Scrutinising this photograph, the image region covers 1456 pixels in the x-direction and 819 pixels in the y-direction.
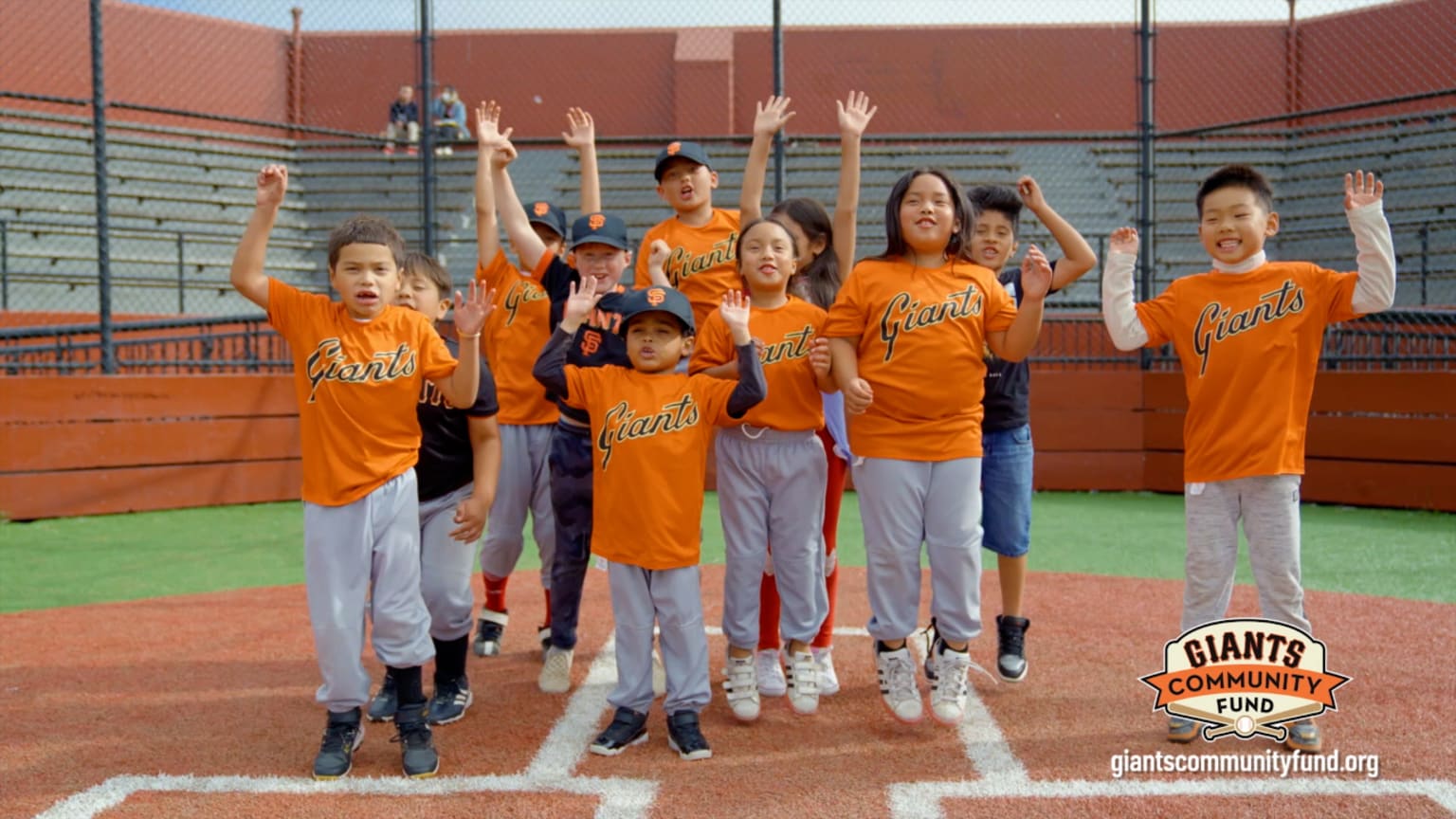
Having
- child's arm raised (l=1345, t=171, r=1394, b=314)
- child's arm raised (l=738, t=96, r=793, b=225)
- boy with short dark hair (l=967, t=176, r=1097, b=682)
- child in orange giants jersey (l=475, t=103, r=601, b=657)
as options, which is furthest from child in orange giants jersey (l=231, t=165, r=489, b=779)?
child's arm raised (l=1345, t=171, r=1394, b=314)

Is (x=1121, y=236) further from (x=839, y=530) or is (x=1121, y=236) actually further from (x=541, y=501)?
(x=839, y=530)

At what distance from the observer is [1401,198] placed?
14.2 m

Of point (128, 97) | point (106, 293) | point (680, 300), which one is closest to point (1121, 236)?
point (680, 300)

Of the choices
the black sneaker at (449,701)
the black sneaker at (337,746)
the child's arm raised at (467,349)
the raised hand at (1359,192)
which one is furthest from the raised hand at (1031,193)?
the black sneaker at (337,746)

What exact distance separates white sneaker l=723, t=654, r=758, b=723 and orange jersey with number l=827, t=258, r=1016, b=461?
838 mm

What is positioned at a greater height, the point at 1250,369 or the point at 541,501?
the point at 1250,369

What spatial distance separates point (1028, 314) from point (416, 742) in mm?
2375

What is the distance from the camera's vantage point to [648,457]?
362cm

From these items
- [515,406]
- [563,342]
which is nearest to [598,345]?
[563,342]

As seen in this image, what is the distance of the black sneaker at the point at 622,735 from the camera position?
3.49 meters

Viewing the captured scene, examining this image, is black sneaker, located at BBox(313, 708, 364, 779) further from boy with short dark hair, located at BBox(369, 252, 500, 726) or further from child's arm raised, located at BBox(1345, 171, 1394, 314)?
child's arm raised, located at BBox(1345, 171, 1394, 314)

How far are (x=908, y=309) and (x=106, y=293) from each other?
7.21m

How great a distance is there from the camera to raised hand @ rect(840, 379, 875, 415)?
368 centimetres

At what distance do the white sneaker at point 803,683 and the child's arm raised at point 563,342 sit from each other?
1239mm
